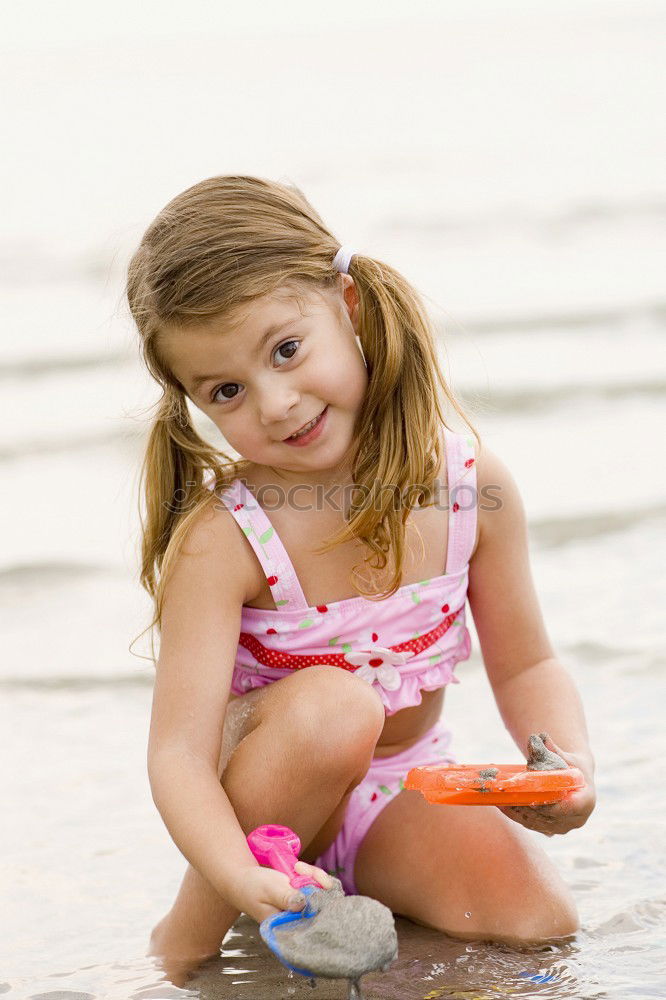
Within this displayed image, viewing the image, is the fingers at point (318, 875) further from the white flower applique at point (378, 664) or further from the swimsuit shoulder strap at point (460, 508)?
the swimsuit shoulder strap at point (460, 508)

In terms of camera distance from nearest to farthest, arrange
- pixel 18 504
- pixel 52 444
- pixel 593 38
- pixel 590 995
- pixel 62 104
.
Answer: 1. pixel 590 995
2. pixel 18 504
3. pixel 52 444
4. pixel 62 104
5. pixel 593 38

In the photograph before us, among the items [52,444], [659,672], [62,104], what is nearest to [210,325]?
[659,672]

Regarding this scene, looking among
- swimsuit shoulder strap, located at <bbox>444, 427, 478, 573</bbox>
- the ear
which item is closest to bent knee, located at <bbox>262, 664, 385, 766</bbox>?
swimsuit shoulder strap, located at <bbox>444, 427, 478, 573</bbox>

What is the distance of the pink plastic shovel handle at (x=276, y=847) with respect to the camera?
1.82 meters

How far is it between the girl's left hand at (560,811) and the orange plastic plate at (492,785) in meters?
0.04

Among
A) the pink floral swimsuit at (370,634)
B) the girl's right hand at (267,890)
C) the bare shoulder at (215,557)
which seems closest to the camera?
the girl's right hand at (267,890)

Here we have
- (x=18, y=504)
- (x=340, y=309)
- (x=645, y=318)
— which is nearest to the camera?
(x=340, y=309)

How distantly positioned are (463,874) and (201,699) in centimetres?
53

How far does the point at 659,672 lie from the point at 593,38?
50.5ft

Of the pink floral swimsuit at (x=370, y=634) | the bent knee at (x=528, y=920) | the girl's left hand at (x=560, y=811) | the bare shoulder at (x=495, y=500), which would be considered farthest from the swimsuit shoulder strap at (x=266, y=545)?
the bent knee at (x=528, y=920)

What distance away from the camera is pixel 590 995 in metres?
1.96

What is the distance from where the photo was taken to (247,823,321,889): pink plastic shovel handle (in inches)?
71.6

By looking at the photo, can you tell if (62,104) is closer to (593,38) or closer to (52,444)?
(593,38)

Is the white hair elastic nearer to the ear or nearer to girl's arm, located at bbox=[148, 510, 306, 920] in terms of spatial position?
the ear
